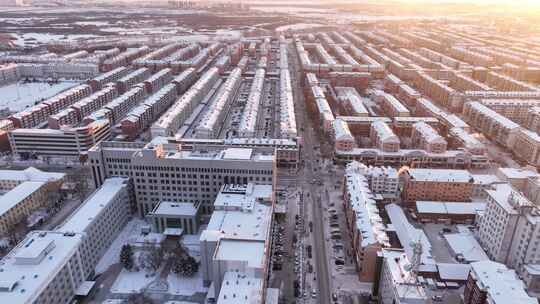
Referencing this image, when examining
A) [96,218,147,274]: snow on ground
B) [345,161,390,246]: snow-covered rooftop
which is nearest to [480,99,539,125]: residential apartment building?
[345,161,390,246]: snow-covered rooftop

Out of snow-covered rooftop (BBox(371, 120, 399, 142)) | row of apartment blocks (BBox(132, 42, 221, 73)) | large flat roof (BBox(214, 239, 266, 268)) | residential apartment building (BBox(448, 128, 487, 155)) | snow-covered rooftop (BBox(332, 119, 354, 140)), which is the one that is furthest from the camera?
row of apartment blocks (BBox(132, 42, 221, 73))

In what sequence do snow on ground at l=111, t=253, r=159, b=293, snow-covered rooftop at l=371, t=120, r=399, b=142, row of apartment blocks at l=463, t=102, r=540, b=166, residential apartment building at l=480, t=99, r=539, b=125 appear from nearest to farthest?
snow on ground at l=111, t=253, r=159, b=293, snow-covered rooftop at l=371, t=120, r=399, b=142, row of apartment blocks at l=463, t=102, r=540, b=166, residential apartment building at l=480, t=99, r=539, b=125

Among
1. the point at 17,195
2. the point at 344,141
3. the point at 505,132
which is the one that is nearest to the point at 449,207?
the point at 344,141

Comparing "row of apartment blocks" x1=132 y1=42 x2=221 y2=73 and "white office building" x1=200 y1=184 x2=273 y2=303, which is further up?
"row of apartment blocks" x1=132 y1=42 x2=221 y2=73

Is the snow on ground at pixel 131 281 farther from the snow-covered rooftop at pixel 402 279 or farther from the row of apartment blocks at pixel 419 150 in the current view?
the row of apartment blocks at pixel 419 150

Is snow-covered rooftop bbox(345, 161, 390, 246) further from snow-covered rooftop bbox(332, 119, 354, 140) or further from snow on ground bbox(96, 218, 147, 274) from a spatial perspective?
snow on ground bbox(96, 218, 147, 274)

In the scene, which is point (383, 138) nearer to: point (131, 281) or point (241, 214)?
point (241, 214)
